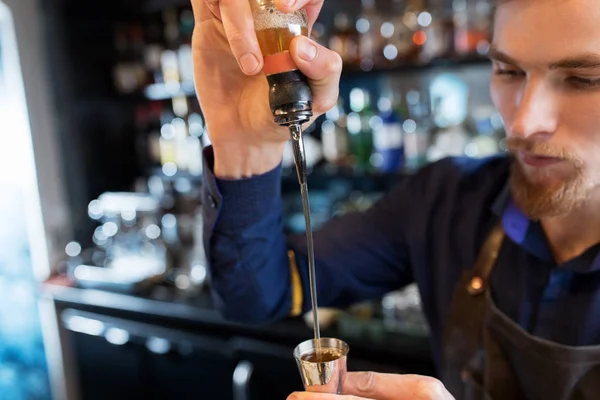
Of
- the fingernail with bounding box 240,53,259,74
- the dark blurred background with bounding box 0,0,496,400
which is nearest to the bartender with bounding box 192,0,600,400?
the fingernail with bounding box 240,53,259,74

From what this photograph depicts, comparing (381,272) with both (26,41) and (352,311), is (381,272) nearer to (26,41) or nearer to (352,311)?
(352,311)

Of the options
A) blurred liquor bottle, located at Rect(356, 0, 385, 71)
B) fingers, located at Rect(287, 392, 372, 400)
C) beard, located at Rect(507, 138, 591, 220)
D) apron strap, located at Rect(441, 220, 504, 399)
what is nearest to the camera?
fingers, located at Rect(287, 392, 372, 400)

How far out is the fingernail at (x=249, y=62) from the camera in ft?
2.21

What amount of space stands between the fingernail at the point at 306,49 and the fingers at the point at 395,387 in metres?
0.41

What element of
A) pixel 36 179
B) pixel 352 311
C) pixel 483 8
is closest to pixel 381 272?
pixel 352 311

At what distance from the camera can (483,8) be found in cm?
203

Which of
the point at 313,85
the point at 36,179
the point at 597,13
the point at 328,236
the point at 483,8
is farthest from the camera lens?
the point at 36,179

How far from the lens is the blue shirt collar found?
3.03ft

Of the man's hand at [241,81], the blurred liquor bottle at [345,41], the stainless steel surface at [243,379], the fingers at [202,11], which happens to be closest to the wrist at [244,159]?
the man's hand at [241,81]

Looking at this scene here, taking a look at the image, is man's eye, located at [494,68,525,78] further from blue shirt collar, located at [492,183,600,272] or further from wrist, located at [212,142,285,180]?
wrist, located at [212,142,285,180]

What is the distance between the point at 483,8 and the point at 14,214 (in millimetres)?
2441

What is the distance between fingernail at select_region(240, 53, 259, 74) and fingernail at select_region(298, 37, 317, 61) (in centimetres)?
6

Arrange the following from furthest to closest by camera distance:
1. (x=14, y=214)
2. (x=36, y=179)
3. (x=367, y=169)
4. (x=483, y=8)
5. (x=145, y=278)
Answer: (x=14, y=214)
(x=36, y=179)
(x=145, y=278)
(x=367, y=169)
(x=483, y=8)

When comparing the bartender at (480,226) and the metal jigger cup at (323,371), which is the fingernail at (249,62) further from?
the metal jigger cup at (323,371)
